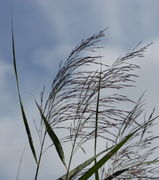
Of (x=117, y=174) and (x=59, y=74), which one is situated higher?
(x=59, y=74)

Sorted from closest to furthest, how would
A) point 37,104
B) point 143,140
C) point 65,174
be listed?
point 65,174, point 37,104, point 143,140

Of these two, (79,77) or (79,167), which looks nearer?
(79,167)

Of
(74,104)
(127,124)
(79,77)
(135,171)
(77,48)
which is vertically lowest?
(135,171)

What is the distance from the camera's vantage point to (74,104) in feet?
6.66

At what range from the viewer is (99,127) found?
199 cm

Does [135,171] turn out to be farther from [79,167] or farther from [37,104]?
[37,104]

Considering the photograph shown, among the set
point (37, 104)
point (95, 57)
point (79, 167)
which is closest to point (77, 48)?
point (95, 57)

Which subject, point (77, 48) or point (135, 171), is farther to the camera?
point (77, 48)

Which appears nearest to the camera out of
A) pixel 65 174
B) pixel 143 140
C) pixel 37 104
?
pixel 65 174

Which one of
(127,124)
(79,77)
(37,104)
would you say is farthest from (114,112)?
(37,104)

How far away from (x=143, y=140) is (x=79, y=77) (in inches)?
21.8

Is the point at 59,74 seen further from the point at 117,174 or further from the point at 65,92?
the point at 117,174

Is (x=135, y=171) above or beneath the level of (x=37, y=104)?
beneath

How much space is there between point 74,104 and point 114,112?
217mm
